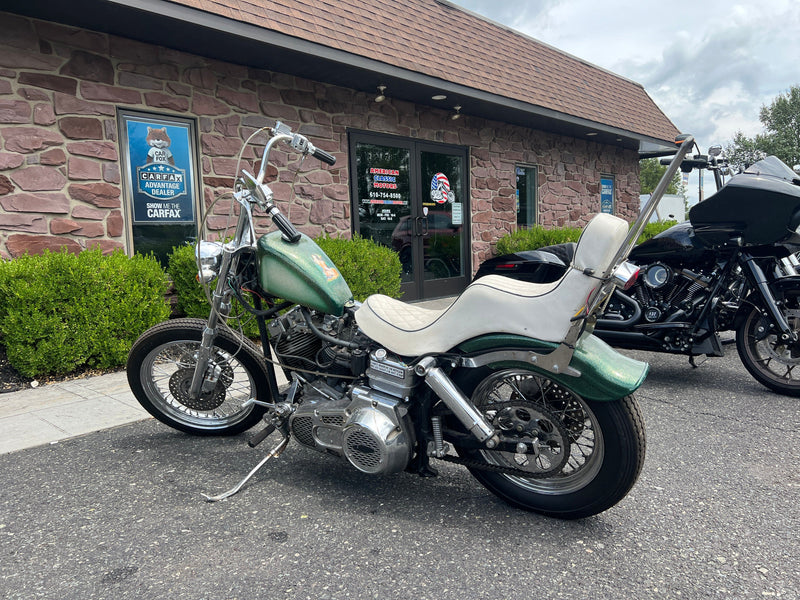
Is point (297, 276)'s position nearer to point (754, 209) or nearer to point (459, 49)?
point (754, 209)

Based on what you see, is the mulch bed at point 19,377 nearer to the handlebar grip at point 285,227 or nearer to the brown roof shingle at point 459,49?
the handlebar grip at point 285,227

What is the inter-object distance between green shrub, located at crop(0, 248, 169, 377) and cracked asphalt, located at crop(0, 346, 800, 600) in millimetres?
1555

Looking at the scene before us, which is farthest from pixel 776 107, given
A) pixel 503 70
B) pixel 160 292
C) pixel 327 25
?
pixel 160 292

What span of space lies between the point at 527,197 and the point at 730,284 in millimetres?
7277

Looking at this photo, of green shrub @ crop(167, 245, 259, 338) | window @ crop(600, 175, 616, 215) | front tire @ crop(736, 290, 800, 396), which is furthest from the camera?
window @ crop(600, 175, 616, 215)

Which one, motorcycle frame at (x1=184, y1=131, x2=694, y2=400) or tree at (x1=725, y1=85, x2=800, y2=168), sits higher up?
tree at (x1=725, y1=85, x2=800, y2=168)

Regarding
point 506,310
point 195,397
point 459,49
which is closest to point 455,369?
point 506,310

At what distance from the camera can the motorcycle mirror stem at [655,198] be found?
200cm

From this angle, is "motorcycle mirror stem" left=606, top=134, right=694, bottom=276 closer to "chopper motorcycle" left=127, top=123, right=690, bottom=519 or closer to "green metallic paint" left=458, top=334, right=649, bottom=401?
"chopper motorcycle" left=127, top=123, right=690, bottom=519

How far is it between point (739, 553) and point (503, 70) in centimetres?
882

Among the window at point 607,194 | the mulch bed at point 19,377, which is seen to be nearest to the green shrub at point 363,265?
the mulch bed at point 19,377

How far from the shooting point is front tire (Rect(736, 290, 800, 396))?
13.3 feet

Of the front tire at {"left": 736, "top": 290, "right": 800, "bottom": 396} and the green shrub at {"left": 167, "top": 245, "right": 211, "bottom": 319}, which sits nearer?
the front tire at {"left": 736, "top": 290, "right": 800, "bottom": 396}

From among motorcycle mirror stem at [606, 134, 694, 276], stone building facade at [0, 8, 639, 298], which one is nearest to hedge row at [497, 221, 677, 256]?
stone building facade at [0, 8, 639, 298]
